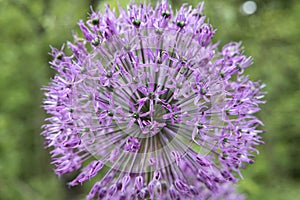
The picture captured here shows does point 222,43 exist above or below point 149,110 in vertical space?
above

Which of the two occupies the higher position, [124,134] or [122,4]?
[122,4]

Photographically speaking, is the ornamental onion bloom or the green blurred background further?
the green blurred background

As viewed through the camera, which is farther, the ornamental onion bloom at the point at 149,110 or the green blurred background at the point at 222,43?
the green blurred background at the point at 222,43

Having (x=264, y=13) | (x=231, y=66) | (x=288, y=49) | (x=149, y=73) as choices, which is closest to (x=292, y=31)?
(x=288, y=49)

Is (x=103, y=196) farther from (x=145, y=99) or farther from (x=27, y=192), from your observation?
(x=27, y=192)
